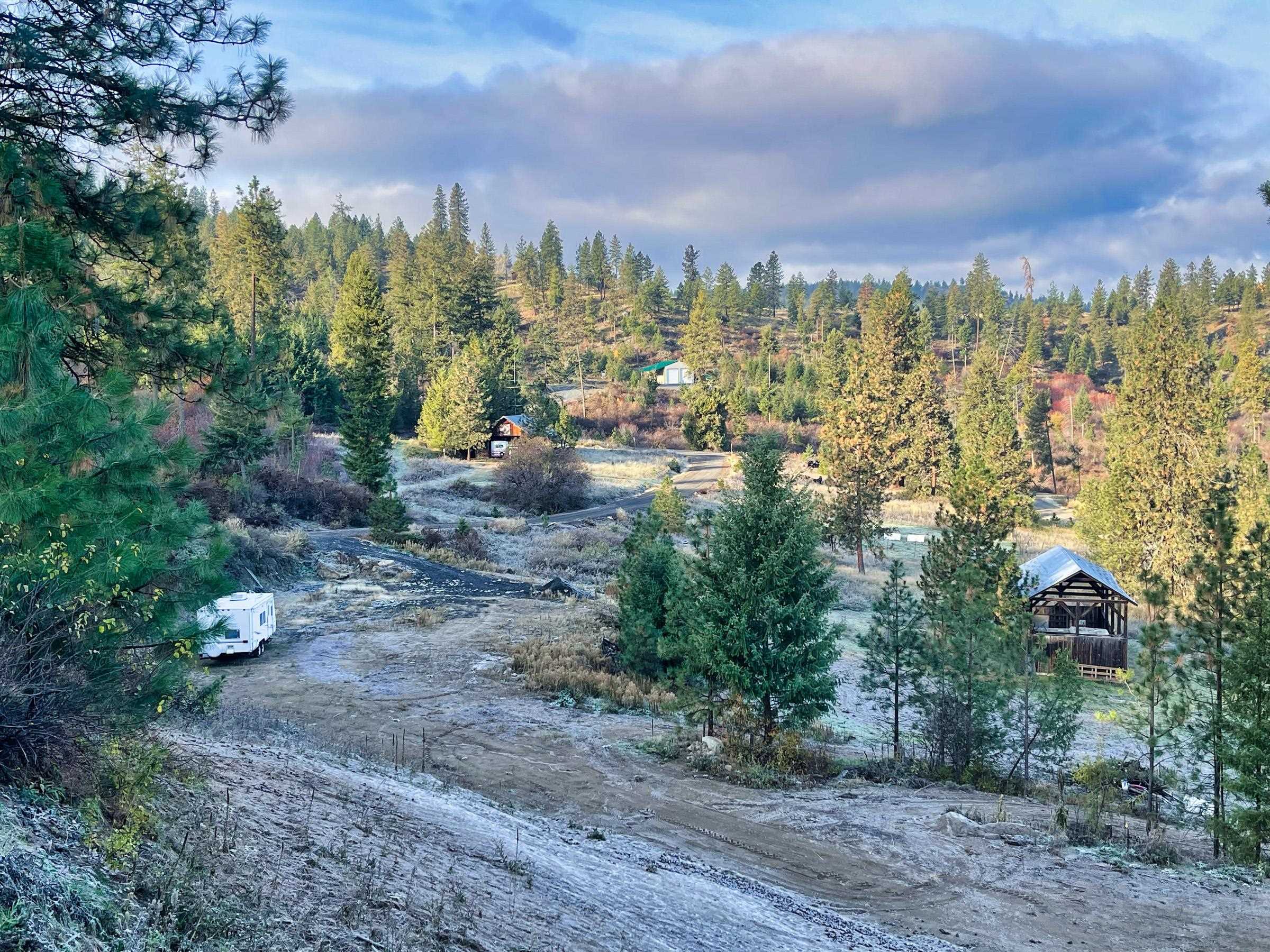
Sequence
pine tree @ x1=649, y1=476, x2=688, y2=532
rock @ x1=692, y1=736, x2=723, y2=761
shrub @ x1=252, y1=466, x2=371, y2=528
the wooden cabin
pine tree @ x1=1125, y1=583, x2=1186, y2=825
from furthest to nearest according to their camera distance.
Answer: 1. pine tree @ x1=649, y1=476, x2=688, y2=532
2. shrub @ x1=252, y1=466, x2=371, y2=528
3. the wooden cabin
4. rock @ x1=692, y1=736, x2=723, y2=761
5. pine tree @ x1=1125, y1=583, x2=1186, y2=825

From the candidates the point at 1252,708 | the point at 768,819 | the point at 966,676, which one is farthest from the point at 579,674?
the point at 1252,708

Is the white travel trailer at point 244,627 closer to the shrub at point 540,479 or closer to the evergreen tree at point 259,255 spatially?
the evergreen tree at point 259,255

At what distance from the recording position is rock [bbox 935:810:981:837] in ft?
40.3

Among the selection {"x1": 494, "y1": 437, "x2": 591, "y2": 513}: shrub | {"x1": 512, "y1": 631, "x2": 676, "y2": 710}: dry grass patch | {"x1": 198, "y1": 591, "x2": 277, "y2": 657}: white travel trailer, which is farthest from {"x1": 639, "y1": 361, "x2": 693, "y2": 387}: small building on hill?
{"x1": 198, "y1": 591, "x2": 277, "y2": 657}: white travel trailer

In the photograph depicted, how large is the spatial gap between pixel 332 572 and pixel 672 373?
77.8 meters

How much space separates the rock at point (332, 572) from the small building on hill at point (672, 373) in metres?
73.5

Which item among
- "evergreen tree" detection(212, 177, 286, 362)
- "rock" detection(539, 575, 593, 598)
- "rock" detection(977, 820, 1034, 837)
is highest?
"evergreen tree" detection(212, 177, 286, 362)

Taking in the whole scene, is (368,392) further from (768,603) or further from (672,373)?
(672,373)

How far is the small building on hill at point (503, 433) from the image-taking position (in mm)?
68562

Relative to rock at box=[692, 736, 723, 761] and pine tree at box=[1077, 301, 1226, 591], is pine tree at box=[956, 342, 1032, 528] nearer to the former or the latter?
pine tree at box=[1077, 301, 1226, 591]

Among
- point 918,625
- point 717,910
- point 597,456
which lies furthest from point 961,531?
point 597,456

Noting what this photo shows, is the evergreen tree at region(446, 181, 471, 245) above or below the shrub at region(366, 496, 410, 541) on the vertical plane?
above

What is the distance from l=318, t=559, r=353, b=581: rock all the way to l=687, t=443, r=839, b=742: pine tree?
19714mm

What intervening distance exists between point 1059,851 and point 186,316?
13.4 metres
